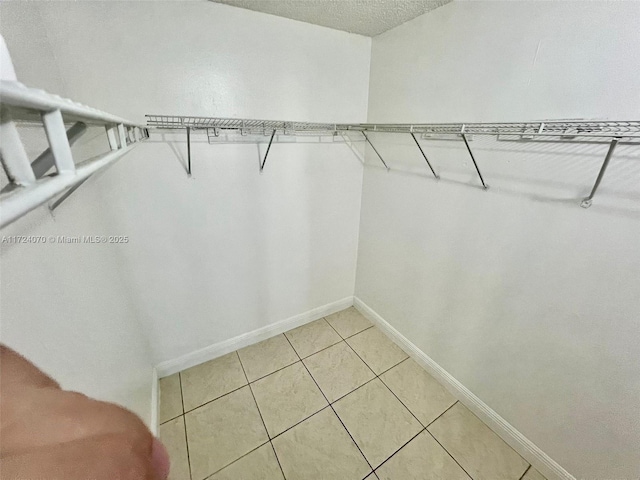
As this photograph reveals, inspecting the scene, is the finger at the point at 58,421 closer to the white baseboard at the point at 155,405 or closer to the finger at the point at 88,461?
the finger at the point at 88,461

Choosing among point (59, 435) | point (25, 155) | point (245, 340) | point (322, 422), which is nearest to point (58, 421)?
point (59, 435)

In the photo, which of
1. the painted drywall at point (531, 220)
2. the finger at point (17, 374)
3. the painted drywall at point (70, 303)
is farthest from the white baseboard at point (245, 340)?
the finger at point (17, 374)

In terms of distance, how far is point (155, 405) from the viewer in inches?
55.7

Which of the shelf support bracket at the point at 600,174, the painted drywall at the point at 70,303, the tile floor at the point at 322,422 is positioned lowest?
the tile floor at the point at 322,422

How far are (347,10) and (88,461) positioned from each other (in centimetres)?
182

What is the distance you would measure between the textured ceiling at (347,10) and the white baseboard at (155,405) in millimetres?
2088

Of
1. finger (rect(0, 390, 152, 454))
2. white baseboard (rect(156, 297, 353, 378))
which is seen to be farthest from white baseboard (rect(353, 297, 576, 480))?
finger (rect(0, 390, 152, 454))

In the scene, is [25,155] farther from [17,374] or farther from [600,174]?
[600,174]

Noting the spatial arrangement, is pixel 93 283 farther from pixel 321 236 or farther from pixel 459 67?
pixel 459 67

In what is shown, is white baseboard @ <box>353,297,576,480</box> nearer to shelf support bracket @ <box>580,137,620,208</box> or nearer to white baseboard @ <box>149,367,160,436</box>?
shelf support bracket @ <box>580,137,620,208</box>

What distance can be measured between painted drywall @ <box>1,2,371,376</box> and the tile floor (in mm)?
303

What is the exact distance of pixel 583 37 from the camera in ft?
2.85

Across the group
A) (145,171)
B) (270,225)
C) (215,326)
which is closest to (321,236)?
(270,225)

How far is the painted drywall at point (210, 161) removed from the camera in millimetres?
1073
